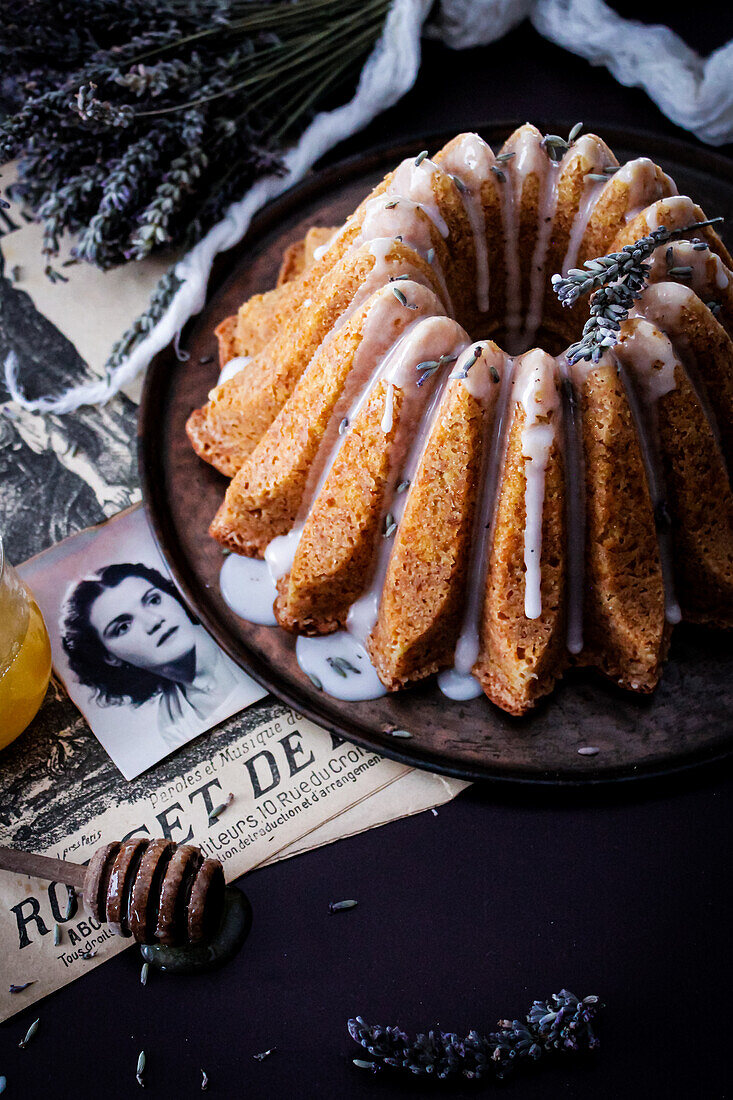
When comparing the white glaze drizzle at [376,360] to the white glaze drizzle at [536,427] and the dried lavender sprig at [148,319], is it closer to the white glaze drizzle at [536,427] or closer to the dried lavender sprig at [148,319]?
the white glaze drizzle at [536,427]

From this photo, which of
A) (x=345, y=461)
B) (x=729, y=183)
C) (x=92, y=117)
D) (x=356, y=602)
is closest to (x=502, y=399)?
(x=345, y=461)

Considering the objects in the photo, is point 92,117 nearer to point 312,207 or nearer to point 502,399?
point 312,207

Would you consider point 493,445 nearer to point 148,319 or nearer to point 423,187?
point 423,187

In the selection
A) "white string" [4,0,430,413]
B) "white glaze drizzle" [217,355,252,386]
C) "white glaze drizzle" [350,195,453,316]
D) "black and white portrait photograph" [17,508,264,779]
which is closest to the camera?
"white glaze drizzle" [350,195,453,316]

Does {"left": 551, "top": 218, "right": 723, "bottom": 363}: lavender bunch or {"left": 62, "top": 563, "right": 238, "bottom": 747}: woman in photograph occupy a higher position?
{"left": 551, "top": 218, "right": 723, "bottom": 363}: lavender bunch

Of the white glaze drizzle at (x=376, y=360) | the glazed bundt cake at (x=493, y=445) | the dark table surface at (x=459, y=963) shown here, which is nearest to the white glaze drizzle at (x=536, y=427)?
the glazed bundt cake at (x=493, y=445)

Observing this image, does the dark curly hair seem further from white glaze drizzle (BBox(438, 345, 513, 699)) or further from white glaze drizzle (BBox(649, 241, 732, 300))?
white glaze drizzle (BBox(649, 241, 732, 300))

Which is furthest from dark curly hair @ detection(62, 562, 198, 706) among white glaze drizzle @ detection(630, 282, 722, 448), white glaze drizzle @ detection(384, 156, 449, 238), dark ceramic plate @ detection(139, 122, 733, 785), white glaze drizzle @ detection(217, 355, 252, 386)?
white glaze drizzle @ detection(630, 282, 722, 448)
